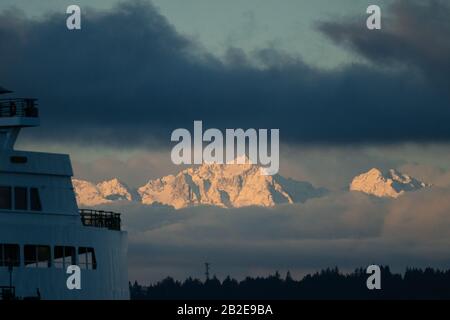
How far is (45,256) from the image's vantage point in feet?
377

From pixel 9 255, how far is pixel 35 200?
345 centimetres

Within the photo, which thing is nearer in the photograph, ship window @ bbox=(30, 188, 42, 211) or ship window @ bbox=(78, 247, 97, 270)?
ship window @ bbox=(30, 188, 42, 211)

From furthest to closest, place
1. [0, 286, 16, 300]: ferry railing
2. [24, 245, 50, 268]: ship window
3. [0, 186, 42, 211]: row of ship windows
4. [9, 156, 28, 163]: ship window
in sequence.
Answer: [24, 245, 50, 268]: ship window → [9, 156, 28, 163]: ship window → [0, 186, 42, 211]: row of ship windows → [0, 286, 16, 300]: ferry railing

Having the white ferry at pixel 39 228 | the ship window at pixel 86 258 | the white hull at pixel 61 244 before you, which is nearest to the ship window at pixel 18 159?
the white ferry at pixel 39 228

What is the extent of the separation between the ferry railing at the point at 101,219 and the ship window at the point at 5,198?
8.32 m

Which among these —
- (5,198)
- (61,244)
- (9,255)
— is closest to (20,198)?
(5,198)

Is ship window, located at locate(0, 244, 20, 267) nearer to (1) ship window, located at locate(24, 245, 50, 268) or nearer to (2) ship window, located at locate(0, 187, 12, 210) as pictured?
(1) ship window, located at locate(24, 245, 50, 268)

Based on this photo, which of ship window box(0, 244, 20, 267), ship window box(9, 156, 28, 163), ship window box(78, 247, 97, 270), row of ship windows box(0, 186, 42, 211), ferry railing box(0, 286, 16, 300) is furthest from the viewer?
ship window box(78, 247, 97, 270)

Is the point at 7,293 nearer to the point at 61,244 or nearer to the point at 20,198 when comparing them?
the point at 20,198

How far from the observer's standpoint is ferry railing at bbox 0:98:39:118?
4547 inches

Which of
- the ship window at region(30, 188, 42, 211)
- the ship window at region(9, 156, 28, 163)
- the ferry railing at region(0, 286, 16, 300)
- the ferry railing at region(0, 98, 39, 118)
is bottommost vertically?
the ferry railing at region(0, 286, 16, 300)

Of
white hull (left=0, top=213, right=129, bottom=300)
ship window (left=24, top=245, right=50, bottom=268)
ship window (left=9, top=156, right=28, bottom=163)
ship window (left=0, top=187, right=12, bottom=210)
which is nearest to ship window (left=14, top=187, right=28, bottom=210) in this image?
ship window (left=0, top=187, right=12, bottom=210)

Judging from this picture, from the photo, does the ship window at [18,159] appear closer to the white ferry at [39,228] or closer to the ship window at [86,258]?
the white ferry at [39,228]
